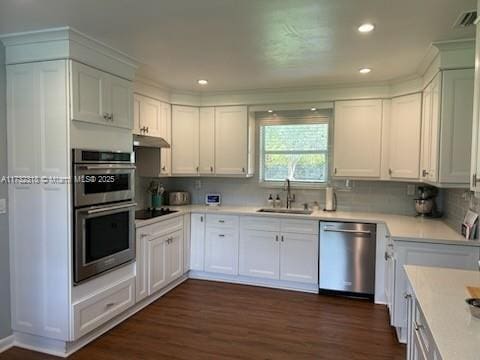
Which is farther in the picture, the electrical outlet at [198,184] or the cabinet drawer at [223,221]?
the electrical outlet at [198,184]

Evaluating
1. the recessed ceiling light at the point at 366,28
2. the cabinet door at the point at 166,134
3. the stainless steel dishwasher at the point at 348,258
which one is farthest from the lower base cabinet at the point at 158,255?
the recessed ceiling light at the point at 366,28

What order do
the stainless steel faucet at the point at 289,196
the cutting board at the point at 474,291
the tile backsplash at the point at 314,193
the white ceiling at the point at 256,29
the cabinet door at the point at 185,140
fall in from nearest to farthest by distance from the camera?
1. the cutting board at the point at 474,291
2. the white ceiling at the point at 256,29
3. the tile backsplash at the point at 314,193
4. the cabinet door at the point at 185,140
5. the stainless steel faucet at the point at 289,196

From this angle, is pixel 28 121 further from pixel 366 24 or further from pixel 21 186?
pixel 366 24

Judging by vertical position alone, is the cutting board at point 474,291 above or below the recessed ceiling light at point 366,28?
below

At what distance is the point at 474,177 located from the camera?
1850 millimetres

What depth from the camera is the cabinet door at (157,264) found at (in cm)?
367

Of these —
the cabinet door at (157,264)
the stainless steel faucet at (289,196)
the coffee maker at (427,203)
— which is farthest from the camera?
the stainless steel faucet at (289,196)

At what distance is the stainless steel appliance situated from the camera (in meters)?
4.88

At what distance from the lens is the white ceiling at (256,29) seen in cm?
213

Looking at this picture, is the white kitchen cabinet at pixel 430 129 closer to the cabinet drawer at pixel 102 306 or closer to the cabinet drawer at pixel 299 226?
the cabinet drawer at pixel 299 226

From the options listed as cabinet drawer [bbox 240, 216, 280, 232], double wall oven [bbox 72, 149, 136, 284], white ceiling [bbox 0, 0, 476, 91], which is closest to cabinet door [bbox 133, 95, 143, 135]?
white ceiling [bbox 0, 0, 476, 91]

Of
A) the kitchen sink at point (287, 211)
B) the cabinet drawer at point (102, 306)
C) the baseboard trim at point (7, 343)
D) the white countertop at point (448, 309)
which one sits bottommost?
the baseboard trim at point (7, 343)

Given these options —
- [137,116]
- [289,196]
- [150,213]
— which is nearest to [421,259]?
[289,196]

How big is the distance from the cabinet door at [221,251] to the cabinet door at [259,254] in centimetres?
9
